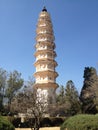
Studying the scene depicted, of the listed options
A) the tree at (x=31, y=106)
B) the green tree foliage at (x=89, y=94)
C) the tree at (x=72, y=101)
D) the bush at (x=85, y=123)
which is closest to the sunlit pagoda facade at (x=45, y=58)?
the tree at (x=72, y=101)

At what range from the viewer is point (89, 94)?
144ft

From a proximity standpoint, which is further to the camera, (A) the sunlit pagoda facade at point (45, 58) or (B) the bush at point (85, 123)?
(A) the sunlit pagoda facade at point (45, 58)

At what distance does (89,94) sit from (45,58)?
34.0 feet

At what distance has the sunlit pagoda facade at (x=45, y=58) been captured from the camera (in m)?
45.4

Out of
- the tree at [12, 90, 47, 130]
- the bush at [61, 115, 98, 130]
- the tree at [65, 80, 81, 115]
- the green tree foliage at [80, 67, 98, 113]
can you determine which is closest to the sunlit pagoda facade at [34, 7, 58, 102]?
the tree at [65, 80, 81, 115]

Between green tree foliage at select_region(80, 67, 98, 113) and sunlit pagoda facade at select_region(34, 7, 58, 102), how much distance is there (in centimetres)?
523

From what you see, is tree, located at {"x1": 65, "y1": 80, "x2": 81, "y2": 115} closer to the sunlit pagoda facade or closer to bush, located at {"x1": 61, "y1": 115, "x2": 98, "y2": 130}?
the sunlit pagoda facade

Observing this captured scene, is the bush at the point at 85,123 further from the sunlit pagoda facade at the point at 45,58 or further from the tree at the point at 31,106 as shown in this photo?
the sunlit pagoda facade at the point at 45,58

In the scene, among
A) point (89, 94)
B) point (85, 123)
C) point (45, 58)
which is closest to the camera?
point (85, 123)

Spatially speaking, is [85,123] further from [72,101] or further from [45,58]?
[45,58]

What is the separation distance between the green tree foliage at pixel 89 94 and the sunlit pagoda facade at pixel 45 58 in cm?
523

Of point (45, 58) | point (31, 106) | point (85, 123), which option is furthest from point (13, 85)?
point (85, 123)

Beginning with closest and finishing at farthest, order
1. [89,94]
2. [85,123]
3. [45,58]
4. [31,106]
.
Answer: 1. [85,123]
2. [31,106]
3. [89,94]
4. [45,58]

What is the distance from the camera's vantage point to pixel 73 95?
46.2 meters
